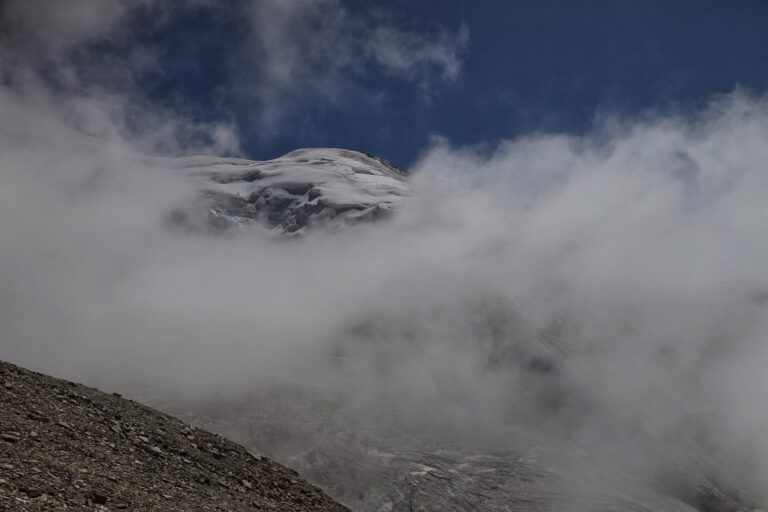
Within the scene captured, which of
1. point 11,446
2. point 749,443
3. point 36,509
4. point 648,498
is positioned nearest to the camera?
point 36,509

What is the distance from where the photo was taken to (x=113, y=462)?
19672mm

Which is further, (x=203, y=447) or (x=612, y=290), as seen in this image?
(x=612, y=290)

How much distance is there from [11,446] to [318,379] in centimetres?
8002

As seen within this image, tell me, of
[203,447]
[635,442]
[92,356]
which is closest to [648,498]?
[635,442]

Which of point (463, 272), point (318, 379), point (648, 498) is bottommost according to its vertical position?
point (648, 498)

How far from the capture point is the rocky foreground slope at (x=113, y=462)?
15758 mm

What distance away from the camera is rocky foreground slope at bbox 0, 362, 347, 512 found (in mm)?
15758

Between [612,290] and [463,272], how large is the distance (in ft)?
163

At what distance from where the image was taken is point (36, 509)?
45.5 feet

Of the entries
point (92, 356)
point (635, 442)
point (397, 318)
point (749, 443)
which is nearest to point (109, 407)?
point (92, 356)

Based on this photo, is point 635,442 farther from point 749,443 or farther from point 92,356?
point 92,356

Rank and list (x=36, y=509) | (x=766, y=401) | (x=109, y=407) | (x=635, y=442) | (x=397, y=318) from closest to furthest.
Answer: (x=36, y=509) → (x=109, y=407) → (x=635, y=442) → (x=397, y=318) → (x=766, y=401)

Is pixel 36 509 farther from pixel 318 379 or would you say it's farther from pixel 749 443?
pixel 749 443

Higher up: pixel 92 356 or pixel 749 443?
pixel 749 443
